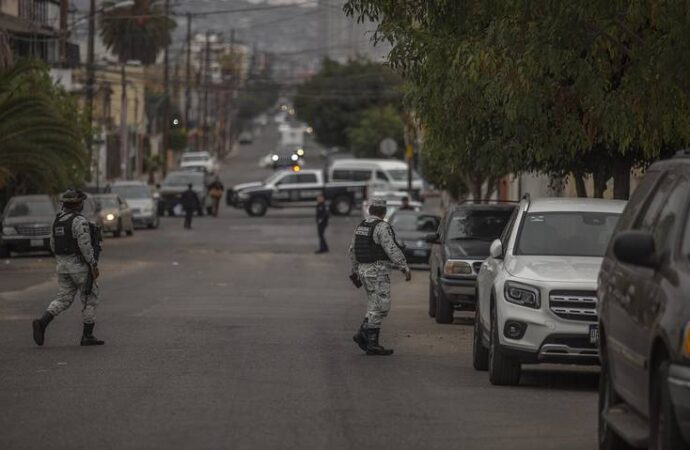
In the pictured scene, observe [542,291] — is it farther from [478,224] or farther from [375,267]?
[478,224]

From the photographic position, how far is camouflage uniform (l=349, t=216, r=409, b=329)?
58.0ft

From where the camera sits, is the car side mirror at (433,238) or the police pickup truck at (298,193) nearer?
the car side mirror at (433,238)

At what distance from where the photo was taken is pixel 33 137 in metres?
43.8

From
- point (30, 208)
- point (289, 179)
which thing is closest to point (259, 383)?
point (30, 208)

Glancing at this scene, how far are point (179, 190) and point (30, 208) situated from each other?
27327mm

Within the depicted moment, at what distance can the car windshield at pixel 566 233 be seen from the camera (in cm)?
1576

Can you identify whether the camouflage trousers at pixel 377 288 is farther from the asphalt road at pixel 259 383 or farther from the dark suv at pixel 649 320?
the dark suv at pixel 649 320

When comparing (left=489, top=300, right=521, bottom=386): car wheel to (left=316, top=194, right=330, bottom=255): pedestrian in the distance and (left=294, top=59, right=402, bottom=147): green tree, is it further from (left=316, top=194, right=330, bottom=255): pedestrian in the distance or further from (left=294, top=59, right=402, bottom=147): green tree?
(left=294, top=59, right=402, bottom=147): green tree

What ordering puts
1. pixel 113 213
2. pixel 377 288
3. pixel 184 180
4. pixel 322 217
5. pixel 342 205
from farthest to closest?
1. pixel 184 180
2. pixel 342 205
3. pixel 113 213
4. pixel 322 217
5. pixel 377 288

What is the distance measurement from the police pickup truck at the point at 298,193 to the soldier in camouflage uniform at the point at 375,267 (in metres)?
50.5

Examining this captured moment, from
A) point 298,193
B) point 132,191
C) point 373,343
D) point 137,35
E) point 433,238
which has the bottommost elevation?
point 298,193

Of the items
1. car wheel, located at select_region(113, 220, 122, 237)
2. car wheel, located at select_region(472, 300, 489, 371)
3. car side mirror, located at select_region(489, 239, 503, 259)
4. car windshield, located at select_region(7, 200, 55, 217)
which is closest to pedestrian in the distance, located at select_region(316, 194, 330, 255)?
car windshield, located at select_region(7, 200, 55, 217)

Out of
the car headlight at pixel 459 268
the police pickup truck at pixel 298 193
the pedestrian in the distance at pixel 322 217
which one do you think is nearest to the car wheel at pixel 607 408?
the car headlight at pixel 459 268

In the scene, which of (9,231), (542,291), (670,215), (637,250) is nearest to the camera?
(637,250)
